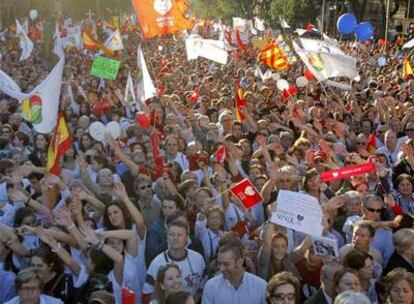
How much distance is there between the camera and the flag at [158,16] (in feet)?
41.1

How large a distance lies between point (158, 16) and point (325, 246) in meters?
8.17

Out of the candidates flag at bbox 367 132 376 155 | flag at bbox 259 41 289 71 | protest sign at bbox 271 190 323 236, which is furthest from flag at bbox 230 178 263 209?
flag at bbox 259 41 289 71

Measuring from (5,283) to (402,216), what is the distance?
3.48 meters

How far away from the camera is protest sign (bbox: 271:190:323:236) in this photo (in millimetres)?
5500

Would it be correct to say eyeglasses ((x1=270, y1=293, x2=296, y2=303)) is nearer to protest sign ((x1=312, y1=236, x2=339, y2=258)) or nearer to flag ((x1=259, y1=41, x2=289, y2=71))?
protest sign ((x1=312, y1=236, x2=339, y2=258))

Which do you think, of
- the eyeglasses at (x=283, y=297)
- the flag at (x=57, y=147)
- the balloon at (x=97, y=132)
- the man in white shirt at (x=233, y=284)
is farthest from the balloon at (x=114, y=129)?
the eyeglasses at (x=283, y=297)

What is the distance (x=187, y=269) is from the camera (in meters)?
5.50

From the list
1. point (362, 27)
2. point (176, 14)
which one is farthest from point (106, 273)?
point (362, 27)

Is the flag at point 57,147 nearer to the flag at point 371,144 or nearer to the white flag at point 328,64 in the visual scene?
the flag at point 371,144

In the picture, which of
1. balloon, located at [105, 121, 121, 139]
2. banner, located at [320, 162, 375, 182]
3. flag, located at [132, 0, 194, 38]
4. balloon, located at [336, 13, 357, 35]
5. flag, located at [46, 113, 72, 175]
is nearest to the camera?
banner, located at [320, 162, 375, 182]

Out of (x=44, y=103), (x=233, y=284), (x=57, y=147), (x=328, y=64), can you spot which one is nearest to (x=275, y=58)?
(x=328, y=64)

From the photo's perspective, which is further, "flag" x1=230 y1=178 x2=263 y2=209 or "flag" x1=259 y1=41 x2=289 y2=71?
"flag" x1=259 y1=41 x2=289 y2=71

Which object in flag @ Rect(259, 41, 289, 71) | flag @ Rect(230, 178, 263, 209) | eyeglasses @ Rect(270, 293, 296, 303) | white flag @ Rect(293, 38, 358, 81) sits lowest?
flag @ Rect(259, 41, 289, 71)

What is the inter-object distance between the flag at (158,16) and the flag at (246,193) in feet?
20.5
